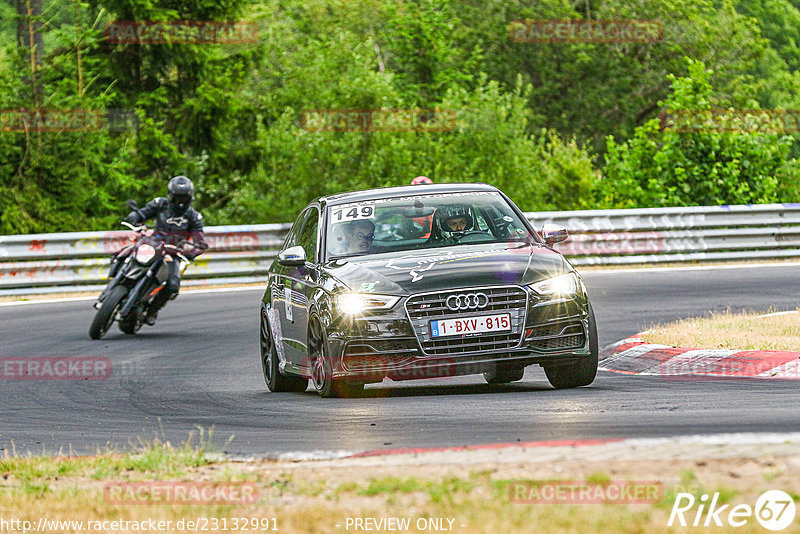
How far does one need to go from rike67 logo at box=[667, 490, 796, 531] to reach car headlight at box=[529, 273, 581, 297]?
4262 millimetres

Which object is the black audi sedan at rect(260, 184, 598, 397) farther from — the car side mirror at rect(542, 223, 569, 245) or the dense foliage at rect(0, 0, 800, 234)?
the dense foliage at rect(0, 0, 800, 234)

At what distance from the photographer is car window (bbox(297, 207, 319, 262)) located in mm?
10375

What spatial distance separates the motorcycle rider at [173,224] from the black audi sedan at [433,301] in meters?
5.75

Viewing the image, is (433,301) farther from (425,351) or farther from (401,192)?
(401,192)

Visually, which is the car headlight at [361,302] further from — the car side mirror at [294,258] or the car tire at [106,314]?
the car tire at [106,314]

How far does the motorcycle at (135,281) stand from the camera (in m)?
15.5

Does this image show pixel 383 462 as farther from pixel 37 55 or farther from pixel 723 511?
pixel 37 55

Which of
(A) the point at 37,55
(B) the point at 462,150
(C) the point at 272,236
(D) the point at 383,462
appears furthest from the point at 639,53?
(D) the point at 383,462

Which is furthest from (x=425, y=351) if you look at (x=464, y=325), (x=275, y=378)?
(x=275, y=378)
